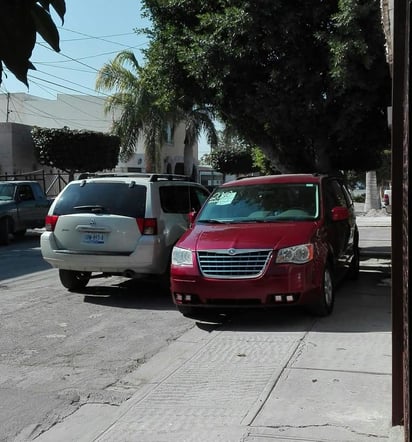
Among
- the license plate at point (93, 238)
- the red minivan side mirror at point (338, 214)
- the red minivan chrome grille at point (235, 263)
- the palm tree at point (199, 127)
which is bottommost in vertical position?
the red minivan chrome grille at point (235, 263)

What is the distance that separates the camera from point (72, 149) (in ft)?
89.6

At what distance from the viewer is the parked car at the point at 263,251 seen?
6621 mm

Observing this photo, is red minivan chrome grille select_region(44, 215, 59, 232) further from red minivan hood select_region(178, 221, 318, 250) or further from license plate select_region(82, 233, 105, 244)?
red minivan hood select_region(178, 221, 318, 250)

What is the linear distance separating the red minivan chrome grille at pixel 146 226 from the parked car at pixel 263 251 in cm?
68

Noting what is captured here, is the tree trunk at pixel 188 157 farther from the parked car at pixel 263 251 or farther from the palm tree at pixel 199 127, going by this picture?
the parked car at pixel 263 251

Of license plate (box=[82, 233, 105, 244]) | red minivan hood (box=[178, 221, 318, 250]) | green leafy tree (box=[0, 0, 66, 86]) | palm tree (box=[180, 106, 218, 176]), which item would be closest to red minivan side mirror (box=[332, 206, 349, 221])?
red minivan hood (box=[178, 221, 318, 250])

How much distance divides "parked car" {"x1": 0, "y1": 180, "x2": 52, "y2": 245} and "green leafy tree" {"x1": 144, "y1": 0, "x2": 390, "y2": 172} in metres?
7.72

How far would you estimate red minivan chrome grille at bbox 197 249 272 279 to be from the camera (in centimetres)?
666

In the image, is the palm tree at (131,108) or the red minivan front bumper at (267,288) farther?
the palm tree at (131,108)

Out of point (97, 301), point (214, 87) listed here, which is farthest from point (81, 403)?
point (214, 87)

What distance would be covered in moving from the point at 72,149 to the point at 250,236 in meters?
21.8

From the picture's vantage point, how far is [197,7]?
430 inches

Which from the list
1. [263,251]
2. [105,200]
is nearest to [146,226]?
[105,200]

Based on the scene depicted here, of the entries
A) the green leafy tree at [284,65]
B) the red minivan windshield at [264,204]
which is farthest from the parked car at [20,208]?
the red minivan windshield at [264,204]
